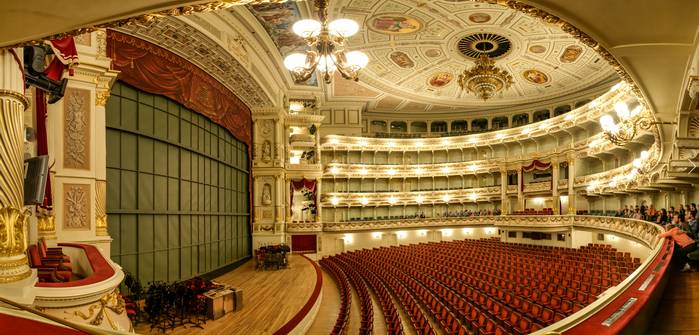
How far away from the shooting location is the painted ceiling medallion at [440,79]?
1766cm

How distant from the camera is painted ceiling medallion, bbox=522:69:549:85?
17.4 metres

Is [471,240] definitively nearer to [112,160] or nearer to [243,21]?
[243,21]

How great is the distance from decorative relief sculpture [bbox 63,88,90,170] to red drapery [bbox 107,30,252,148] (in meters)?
1.45

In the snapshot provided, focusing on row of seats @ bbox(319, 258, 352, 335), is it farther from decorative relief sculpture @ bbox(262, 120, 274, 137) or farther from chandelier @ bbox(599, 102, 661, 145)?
decorative relief sculpture @ bbox(262, 120, 274, 137)

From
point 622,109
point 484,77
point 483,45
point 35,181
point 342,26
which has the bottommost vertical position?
point 35,181

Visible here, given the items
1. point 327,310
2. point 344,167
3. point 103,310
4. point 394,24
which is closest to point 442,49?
point 394,24

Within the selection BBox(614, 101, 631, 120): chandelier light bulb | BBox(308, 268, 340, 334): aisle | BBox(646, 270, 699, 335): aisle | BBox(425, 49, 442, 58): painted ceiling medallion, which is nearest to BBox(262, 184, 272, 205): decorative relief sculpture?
BBox(308, 268, 340, 334): aisle

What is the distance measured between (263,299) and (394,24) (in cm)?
945

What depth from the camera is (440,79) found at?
18250 mm

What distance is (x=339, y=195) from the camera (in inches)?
817

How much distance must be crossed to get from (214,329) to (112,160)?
3.60 m

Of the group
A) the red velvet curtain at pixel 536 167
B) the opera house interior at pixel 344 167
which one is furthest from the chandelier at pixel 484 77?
the red velvet curtain at pixel 536 167

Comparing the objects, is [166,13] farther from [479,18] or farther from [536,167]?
[536,167]

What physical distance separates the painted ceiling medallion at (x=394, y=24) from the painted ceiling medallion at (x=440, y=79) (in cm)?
478
